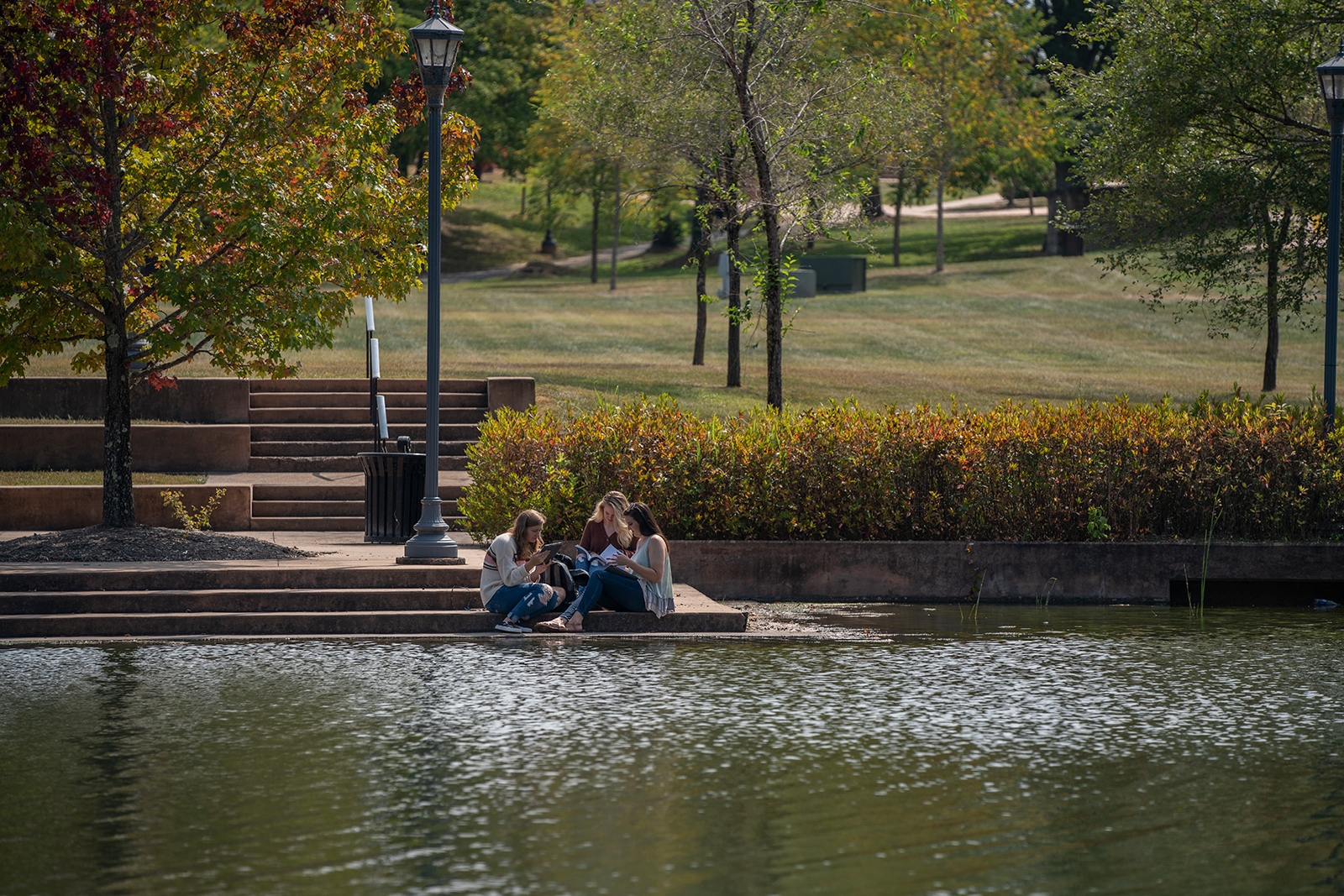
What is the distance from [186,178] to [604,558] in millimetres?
5736

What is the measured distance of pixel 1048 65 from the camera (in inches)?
1144

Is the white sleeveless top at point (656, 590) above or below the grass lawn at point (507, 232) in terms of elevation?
below

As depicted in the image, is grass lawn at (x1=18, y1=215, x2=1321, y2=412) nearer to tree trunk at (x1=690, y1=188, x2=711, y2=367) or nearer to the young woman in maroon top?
tree trunk at (x1=690, y1=188, x2=711, y2=367)

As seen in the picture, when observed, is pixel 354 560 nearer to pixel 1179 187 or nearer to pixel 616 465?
pixel 616 465

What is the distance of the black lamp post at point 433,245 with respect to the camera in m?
14.7

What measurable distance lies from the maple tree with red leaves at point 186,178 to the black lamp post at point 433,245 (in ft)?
3.15

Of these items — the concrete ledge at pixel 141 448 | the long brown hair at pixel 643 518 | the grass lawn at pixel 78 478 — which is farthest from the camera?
the concrete ledge at pixel 141 448

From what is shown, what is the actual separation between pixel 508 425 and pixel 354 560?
2749mm

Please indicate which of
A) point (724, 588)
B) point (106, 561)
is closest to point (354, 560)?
point (106, 561)

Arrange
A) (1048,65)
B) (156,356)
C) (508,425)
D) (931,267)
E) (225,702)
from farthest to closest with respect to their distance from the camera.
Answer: (931,267) < (1048,65) < (508,425) < (156,356) < (225,702)

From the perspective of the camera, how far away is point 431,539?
580 inches

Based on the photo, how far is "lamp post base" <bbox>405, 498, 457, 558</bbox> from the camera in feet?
48.2

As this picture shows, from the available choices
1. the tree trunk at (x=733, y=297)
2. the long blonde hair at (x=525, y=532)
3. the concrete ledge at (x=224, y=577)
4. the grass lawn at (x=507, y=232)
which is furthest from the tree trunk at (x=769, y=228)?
the grass lawn at (x=507, y=232)

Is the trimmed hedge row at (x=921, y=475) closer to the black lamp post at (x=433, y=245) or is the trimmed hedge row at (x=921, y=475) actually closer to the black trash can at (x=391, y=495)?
the black trash can at (x=391, y=495)
